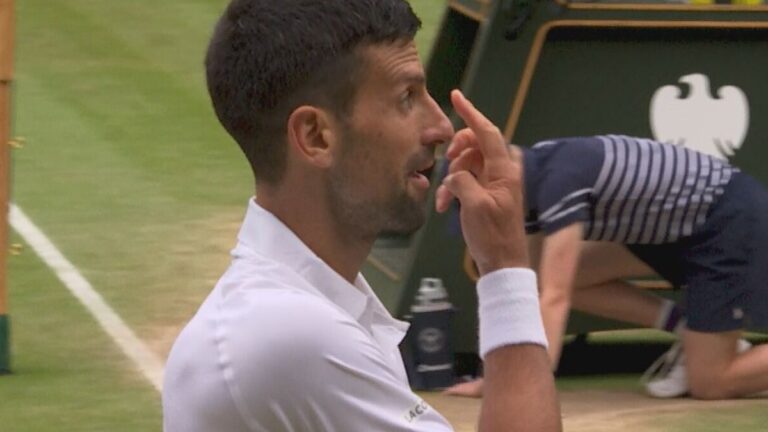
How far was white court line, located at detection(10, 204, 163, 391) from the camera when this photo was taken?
8039mm

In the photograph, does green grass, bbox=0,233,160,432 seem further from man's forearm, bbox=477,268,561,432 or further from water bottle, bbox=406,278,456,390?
man's forearm, bbox=477,268,561,432

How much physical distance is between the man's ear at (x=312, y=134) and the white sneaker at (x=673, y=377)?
5136 mm

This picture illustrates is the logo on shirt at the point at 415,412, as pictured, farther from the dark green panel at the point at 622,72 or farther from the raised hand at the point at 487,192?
the dark green panel at the point at 622,72

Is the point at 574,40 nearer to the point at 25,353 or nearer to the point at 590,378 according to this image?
the point at 590,378

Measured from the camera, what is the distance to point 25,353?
815cm

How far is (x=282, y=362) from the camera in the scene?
2400 millimetres

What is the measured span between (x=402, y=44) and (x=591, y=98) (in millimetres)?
5228

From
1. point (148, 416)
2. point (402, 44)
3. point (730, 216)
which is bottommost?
point (148, 416)

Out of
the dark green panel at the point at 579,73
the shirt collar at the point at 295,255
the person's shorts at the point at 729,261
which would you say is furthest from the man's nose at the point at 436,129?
the dark green panel at the point at 579,73

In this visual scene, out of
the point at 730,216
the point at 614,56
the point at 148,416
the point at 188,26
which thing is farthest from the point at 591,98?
the point at 188,26

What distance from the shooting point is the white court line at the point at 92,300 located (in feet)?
26.4

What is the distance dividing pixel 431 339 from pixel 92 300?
233 centimetres


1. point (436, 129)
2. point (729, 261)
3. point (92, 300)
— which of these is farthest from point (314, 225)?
point (92, 300)

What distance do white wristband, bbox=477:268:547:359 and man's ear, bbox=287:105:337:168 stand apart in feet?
0.99
